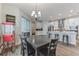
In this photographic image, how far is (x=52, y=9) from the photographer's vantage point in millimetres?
2209

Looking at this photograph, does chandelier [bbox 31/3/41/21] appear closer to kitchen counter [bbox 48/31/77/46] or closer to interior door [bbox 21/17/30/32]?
interior door [bbox 21/17/30/32]

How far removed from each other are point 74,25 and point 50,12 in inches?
20.0

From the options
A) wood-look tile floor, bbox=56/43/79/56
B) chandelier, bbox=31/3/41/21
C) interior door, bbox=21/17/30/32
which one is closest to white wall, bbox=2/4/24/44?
interior door, bbox=21/17/30/32

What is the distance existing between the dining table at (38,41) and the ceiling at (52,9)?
1.21ft

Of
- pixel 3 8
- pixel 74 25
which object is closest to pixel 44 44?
pixel 74 25

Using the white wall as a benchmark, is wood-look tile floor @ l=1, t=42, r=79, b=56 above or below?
below

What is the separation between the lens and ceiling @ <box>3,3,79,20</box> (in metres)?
2.20

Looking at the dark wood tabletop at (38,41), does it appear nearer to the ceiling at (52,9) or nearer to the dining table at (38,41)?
the dining table at (38,41)

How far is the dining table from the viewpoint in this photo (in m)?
2.20

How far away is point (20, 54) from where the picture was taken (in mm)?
2262

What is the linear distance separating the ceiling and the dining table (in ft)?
1.21

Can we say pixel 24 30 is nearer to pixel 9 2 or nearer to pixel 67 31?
pixel 9 2

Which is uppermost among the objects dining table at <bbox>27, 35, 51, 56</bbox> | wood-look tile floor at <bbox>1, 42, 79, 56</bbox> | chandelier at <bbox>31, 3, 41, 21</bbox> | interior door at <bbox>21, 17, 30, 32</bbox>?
chandelier at <bbox>31, 3, 41, 21</bbox>

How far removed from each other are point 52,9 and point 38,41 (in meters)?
0.66
